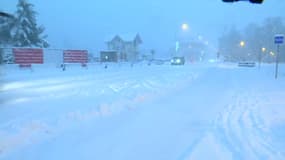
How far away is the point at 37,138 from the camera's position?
22.6ft

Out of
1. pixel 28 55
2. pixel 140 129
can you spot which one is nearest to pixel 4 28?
pixel 140 129

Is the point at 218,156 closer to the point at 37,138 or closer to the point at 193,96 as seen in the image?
the point at 37,138

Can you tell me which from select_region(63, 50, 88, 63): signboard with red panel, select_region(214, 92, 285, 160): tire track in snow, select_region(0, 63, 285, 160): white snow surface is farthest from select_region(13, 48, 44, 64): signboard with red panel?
select_region(214, 92, 285, 160): tire track in snow

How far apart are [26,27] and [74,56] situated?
11.7 metres

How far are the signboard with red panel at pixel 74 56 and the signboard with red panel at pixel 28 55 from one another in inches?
157

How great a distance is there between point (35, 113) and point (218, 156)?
5.40 m

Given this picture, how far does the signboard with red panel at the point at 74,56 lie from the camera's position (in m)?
38.0

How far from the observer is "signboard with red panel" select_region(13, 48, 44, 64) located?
30.3m

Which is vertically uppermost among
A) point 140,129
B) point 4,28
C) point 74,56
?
point 4,28

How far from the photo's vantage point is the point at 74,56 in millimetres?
39312

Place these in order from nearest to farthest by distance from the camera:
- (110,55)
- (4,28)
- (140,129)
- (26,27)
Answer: (140,129) < (4,28) < (26,27) < (110,55)

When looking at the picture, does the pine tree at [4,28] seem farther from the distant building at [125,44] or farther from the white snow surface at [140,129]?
the distant building at [125,44]

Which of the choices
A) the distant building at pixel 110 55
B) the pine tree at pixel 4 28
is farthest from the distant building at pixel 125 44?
the pine tree at pixel 4 28

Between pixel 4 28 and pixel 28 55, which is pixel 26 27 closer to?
pixel 28 55
